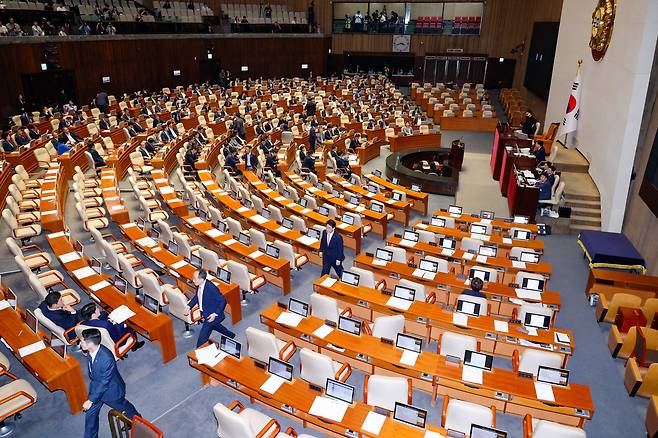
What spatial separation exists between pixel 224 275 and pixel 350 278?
8.10 feet

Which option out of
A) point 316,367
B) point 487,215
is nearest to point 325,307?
point 316,367

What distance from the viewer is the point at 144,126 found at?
869 inches

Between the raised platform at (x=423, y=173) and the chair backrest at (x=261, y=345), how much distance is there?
11.4m

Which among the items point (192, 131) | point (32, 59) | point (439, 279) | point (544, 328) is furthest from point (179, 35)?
point (544, 328)

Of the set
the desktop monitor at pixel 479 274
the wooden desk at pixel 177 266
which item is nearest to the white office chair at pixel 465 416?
the desktop monitor at pixel 479 274

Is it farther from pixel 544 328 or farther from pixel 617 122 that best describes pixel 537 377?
A: pixel 617 122

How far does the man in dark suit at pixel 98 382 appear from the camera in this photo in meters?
5.76

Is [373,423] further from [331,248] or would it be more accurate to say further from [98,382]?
[331,248]

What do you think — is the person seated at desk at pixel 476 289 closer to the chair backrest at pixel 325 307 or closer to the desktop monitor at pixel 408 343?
the desktop monitor at pixel 408 343

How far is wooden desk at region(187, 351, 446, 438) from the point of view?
5.56 meters

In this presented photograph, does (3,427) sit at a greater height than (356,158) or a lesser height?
lesser

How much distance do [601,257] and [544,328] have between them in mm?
4115

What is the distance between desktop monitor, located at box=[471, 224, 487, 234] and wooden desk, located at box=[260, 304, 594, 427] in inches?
229

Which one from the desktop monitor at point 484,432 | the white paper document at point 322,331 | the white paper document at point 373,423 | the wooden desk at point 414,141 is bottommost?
the white paper document at point 373,423
